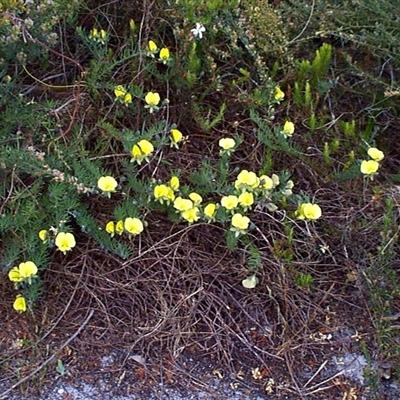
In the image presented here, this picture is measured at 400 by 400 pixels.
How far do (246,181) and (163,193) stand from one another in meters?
0.26

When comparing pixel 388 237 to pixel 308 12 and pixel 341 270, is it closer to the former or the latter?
pixel 341 270

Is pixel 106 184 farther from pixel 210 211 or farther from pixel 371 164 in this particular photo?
pixel 371 164

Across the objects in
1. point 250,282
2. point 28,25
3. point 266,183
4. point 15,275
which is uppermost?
point 28,25

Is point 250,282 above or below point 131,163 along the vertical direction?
below

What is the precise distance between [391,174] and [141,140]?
928 millimetres

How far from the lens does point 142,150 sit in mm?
2158

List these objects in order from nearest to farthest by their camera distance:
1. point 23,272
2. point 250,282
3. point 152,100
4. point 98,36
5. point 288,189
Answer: point 23,272
point 250,282
point 288,189
point 152,100
point 98,36

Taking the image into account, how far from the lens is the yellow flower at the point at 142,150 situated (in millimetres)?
2153

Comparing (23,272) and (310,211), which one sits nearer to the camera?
(23,272)

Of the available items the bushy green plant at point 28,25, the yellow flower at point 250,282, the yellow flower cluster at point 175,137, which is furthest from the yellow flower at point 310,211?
the bushy green plant at point 28,25

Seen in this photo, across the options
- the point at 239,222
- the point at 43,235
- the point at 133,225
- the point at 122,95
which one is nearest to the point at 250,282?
the point at 239,222

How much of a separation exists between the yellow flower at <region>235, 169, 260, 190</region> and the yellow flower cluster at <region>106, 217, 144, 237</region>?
1.09 feet

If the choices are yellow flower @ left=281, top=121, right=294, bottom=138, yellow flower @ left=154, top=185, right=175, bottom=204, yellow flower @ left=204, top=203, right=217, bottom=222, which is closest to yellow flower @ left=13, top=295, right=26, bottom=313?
yellow flower @ left=154, top=185, right=175, bottom=204

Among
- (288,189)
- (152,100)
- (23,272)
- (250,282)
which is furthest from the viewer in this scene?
(152,100)
